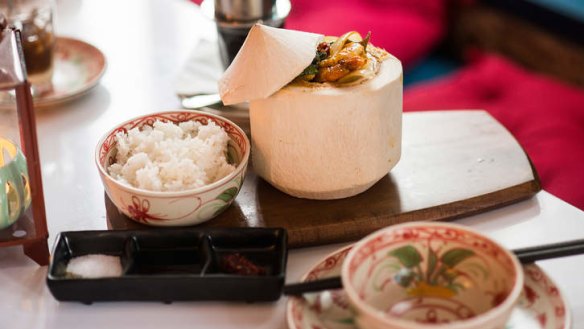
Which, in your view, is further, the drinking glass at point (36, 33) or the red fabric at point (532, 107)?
the red fabric at point (532, 107)

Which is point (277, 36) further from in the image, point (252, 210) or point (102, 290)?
point (102, 290)

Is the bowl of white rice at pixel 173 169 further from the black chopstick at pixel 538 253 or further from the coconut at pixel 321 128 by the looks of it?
the black chopstick at pixel 538 253

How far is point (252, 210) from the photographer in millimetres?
1031

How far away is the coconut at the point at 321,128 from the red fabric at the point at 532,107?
77 cm

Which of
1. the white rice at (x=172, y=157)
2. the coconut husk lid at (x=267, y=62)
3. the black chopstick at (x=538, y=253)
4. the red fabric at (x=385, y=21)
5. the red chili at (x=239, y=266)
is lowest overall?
the red fabric at (x=385, y=21)

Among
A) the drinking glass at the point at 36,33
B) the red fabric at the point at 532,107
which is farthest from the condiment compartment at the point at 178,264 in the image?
the red fabric at the point at 532,107

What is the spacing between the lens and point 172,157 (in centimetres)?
96

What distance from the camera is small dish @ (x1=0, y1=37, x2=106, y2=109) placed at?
136 cm

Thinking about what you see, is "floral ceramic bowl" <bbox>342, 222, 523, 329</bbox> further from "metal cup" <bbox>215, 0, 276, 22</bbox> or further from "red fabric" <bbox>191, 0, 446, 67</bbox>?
"red fabric" <bbox>191, 0, 446, 67</bbox>

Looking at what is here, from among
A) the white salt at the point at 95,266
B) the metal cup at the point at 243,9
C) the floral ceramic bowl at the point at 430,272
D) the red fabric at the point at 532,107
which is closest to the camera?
the floral ceramic bowl at the point at 430,272

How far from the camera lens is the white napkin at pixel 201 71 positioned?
1.36 metres

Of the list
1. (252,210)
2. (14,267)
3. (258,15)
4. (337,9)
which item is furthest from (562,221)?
(337,9)

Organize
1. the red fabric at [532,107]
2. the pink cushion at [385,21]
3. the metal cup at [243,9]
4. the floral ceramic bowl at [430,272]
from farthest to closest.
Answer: the pink cushion at [385,21] → the red fabric at [532,107] → the metal cup at [243,9] → the floral ceramic bowl at [430,272]

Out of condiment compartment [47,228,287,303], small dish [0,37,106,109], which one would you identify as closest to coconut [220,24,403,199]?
condiment compartment [47,228,287,303]
